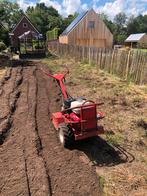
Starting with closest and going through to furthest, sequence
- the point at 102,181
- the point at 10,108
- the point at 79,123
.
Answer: the point at 102,181, the point at 79,123, the point at 10,108

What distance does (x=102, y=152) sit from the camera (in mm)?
5707

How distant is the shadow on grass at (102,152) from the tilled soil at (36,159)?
20 cm

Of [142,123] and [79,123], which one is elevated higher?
[79,123]

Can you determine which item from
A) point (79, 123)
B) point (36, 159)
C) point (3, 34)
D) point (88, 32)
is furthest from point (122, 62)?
point (88, 32)

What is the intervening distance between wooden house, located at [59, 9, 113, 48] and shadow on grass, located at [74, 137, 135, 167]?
31129 mm

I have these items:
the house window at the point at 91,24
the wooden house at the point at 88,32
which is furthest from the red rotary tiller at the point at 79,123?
the house window at the point at 91,24

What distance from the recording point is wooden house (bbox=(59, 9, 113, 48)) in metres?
36.2

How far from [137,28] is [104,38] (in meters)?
73.2

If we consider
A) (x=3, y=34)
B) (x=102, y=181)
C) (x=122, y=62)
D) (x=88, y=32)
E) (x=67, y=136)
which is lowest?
(x=102, y=181)

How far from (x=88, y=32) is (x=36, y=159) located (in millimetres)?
33230

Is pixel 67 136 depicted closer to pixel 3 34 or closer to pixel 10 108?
pixel 10 108

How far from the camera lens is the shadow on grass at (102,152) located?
17.5ft

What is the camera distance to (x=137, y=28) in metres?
106

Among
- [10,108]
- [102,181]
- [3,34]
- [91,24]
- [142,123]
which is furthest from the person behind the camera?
[91,24]
